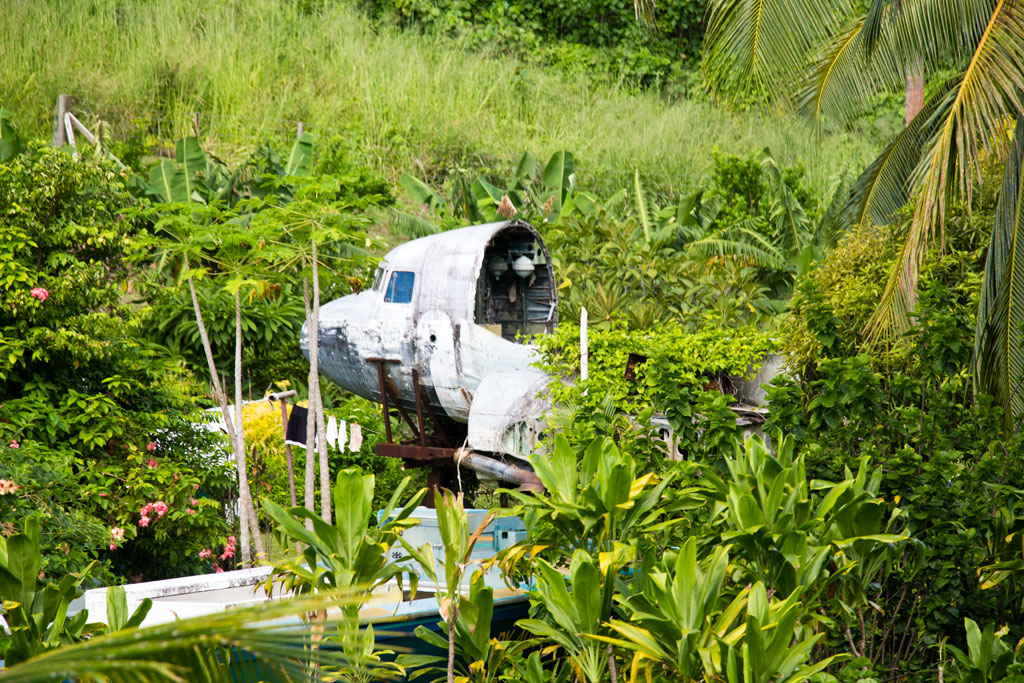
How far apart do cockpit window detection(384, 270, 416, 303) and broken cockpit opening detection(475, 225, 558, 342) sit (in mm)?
965

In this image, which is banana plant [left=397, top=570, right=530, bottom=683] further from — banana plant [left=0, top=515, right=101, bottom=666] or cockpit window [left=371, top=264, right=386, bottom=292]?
cockpit window [left=371, top=264, right=386, bottom=292]

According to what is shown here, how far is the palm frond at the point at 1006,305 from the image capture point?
699 centimetres

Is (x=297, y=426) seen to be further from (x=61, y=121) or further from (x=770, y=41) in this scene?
(x=61, y=121)

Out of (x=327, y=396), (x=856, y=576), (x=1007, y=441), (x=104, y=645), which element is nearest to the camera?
(x=104, y=645)

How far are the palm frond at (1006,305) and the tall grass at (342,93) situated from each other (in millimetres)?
16915

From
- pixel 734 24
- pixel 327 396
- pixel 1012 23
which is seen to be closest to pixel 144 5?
pixel 327 396

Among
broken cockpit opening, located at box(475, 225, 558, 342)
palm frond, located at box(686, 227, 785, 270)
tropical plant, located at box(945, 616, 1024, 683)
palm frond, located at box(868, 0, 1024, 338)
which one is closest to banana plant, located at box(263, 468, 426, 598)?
tropical plant, located at box(945, 616, 1024, 683)

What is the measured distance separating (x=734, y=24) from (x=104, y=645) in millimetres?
8907

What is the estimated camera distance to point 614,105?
28.5 meters

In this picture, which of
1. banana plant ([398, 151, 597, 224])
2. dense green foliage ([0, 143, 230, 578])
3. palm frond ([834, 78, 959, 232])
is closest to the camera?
dense green foliage ([0, 143, 230, 578])

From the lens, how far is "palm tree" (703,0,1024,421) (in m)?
7.12

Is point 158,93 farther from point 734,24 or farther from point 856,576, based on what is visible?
point 856,576

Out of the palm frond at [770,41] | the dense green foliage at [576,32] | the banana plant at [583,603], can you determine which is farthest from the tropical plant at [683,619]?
the dense green foliage at [576,32]

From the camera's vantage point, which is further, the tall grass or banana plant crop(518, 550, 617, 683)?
the tall grass
